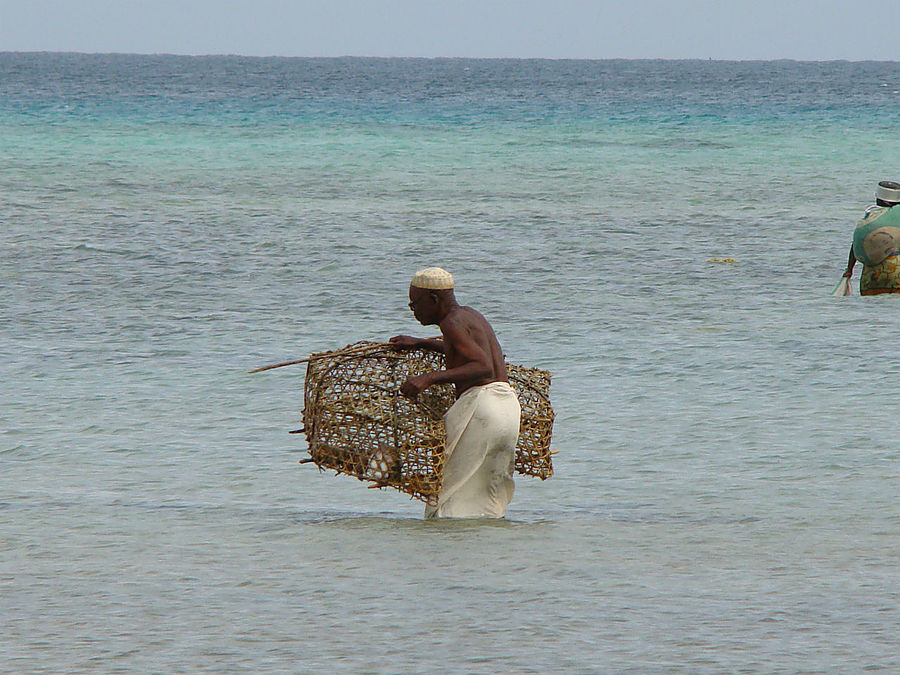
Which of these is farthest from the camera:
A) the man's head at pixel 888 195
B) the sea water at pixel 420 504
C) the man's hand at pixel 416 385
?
the man's head at pixel 888 195

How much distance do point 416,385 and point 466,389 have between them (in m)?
0.32

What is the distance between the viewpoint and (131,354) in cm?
1055

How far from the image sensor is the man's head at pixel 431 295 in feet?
19.8

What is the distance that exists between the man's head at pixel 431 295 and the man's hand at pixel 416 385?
10.5 inches

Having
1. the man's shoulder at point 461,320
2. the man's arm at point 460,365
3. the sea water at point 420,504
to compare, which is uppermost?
the man's shoulder at point 461,320

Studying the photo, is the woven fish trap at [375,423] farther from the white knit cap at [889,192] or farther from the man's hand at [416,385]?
the white knit cap at [889,192]

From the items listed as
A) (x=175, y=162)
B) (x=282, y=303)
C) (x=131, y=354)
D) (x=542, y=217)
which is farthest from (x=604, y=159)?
(x=131, y=354)

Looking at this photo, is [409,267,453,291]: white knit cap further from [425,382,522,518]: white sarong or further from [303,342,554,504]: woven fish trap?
[425,382,522,518]: white sarong

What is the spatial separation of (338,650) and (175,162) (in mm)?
26170

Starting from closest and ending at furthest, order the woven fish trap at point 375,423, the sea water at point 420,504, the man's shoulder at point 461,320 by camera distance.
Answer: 1. the sea water at point 420,504
2. the man's shoulder at point 461,320
3. the woven fish trap at point 375,423

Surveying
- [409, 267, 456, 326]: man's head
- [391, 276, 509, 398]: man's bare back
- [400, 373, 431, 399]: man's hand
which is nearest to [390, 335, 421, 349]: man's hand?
[391, 276, 509, 398]: man's bare back

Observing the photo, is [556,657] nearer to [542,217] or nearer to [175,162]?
[542,217]

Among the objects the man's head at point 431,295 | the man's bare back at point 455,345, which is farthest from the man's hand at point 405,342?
the man's head at point 431,295

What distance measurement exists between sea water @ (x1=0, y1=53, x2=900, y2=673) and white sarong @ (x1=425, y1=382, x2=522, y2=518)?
0.14m
